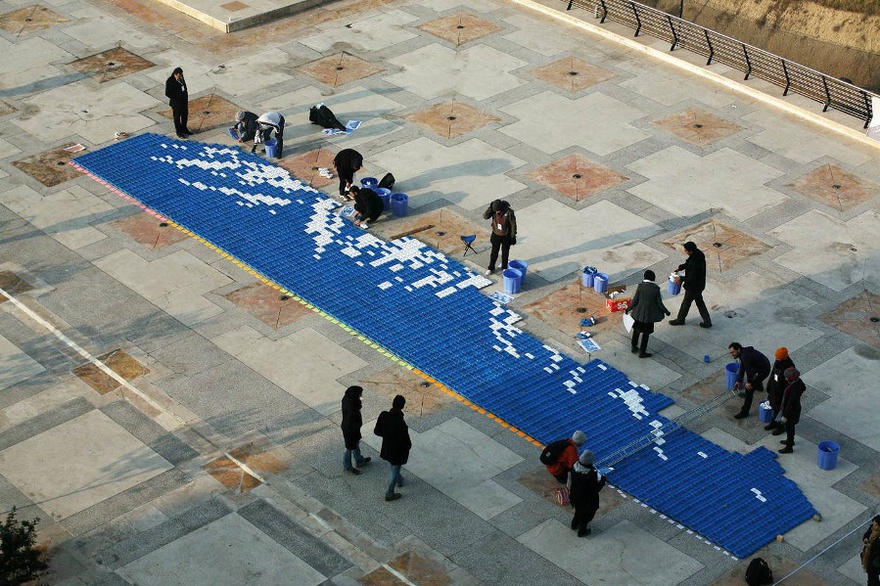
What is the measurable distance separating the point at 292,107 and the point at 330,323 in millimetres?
7473

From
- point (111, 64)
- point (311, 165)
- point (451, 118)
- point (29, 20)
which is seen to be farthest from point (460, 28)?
point (29, 20)

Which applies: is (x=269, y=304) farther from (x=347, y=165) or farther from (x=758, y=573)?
(x=758, y=573)

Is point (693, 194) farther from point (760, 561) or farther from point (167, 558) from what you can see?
point (167, 558)

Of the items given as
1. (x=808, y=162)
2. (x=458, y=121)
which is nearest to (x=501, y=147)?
(x=458, y=121)

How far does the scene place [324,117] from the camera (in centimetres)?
2680

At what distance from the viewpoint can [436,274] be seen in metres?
22.7

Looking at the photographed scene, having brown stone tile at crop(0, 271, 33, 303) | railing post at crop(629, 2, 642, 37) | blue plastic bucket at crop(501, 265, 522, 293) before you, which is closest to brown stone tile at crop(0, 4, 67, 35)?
brown stone tile at crop(0, 271, 33, 303)

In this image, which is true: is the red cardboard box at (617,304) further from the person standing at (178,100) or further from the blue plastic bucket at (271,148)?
the person standing at (178,100)

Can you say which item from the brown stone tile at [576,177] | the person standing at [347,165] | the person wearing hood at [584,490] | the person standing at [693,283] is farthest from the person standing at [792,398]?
the person standing at [347,165]

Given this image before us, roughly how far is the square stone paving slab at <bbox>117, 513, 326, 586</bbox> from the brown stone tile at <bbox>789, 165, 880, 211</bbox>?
12.1m

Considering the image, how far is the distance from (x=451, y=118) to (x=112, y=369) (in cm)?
943

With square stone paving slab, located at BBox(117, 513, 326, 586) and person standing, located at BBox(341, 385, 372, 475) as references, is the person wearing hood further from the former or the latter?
square stone paving slab, located at BBox(117, 513, 326, 586)

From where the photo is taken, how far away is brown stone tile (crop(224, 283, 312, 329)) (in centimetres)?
2161

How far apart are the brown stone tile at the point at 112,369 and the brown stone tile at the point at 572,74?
11.4 metres
